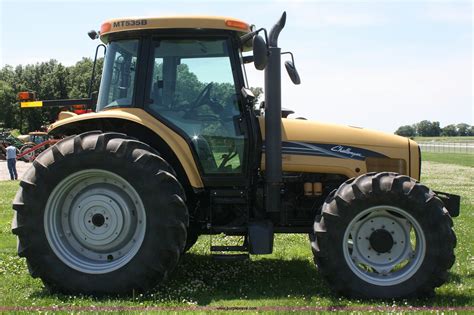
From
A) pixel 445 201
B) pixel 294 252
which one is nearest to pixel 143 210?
pixel 294 252

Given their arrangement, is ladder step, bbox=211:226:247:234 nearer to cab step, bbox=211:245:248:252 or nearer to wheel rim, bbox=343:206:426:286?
cab step, bbox=211:245:248:252

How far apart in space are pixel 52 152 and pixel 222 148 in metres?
1.81

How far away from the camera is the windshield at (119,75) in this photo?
18.8 ft

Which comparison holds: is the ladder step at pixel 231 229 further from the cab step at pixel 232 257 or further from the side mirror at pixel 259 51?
the side mirror at pixel 259 51

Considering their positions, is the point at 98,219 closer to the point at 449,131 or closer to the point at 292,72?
the point at 292,72

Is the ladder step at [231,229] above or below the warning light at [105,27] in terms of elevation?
below

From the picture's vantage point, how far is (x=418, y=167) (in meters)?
6.20

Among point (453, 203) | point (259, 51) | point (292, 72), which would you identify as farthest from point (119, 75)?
point (453, 203)

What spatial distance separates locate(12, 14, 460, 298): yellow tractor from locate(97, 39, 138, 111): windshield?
2 cm

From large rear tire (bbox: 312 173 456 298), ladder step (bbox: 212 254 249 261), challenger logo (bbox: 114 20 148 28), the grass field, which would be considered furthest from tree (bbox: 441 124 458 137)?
challenger logo (bbox: 114 20 148 28)

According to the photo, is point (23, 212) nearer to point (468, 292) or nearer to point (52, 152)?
point (52, 152)

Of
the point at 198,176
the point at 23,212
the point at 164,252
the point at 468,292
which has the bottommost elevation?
the point at 468,292

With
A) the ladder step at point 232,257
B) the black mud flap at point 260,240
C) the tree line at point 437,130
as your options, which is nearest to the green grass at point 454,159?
the black mud flap at point 260,240

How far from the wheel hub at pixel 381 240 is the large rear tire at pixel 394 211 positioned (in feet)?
0.83
